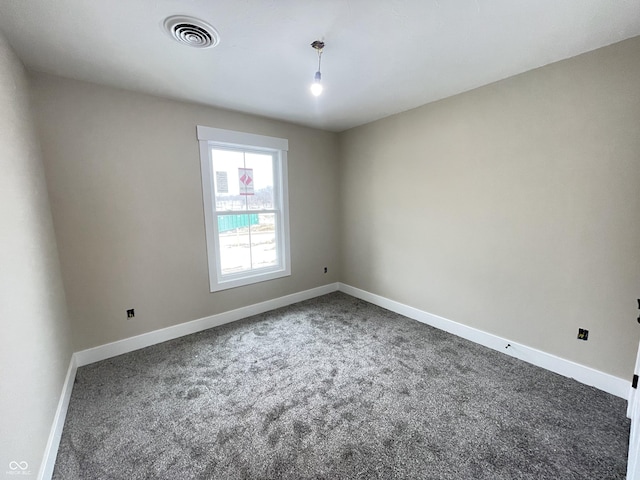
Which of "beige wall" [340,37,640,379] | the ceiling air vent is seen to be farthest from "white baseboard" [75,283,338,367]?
the ceiling air vent

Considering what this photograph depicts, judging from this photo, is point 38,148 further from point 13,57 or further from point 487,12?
point 487,12

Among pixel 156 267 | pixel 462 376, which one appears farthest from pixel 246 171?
pixel 462 376

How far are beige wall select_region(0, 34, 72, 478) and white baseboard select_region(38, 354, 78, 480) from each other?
6 cm

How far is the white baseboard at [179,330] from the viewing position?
246 centimetres

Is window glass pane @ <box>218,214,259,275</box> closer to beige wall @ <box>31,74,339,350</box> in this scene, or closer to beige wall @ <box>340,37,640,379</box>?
beige wall @ <box>31,74,339,350</box>

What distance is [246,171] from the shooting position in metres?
3.36

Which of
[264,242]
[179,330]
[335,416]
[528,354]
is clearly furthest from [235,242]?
[528,354]

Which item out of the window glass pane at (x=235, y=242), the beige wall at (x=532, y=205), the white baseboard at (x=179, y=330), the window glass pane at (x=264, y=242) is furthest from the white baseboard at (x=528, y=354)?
the window glass pane at (x=235, y=242)

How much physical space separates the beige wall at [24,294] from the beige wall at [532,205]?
10.7 ft

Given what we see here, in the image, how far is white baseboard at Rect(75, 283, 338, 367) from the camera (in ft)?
8.08

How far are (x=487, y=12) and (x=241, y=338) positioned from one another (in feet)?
10.7

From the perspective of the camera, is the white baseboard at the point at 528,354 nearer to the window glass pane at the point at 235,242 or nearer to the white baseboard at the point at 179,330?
the white baseboard at the point at 179,330

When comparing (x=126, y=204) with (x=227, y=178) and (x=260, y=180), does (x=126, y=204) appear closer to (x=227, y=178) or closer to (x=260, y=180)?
(x=227, y=178)

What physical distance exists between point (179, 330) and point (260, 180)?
6.63 feet
